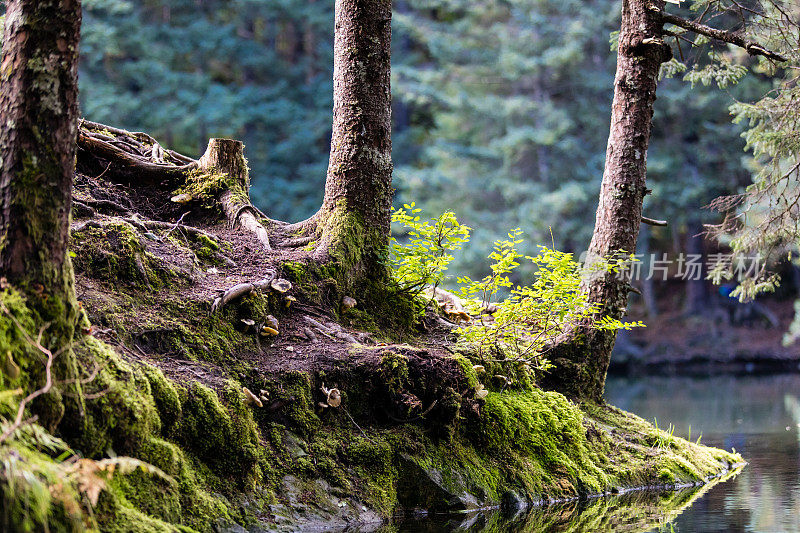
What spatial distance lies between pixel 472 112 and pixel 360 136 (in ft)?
59.6

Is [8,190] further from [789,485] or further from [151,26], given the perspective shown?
[151,26]

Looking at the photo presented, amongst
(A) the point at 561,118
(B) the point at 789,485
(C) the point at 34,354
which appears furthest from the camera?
(A) the point at 561,118

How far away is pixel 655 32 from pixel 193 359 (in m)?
5.12

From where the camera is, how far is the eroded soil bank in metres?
3.94

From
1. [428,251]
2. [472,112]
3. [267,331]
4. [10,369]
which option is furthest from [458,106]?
[10,369]

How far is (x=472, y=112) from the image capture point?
80.7ft

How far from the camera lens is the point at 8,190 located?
3682 mm

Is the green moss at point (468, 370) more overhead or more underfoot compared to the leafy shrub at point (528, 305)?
more underfoot

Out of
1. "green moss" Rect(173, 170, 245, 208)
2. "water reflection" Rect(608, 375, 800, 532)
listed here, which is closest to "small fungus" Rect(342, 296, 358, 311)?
"green moss" Rect(173, 170, 245, 208)

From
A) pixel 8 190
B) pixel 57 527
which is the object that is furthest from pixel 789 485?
pixel 8 190

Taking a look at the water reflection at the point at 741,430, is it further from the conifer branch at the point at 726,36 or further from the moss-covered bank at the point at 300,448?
the conifer branch at the point at 726,36

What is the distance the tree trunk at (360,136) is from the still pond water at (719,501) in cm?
249

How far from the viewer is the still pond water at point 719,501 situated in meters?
5.09

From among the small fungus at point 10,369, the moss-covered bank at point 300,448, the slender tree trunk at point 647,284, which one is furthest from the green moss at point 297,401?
the slender tree trunk at point 647,284
